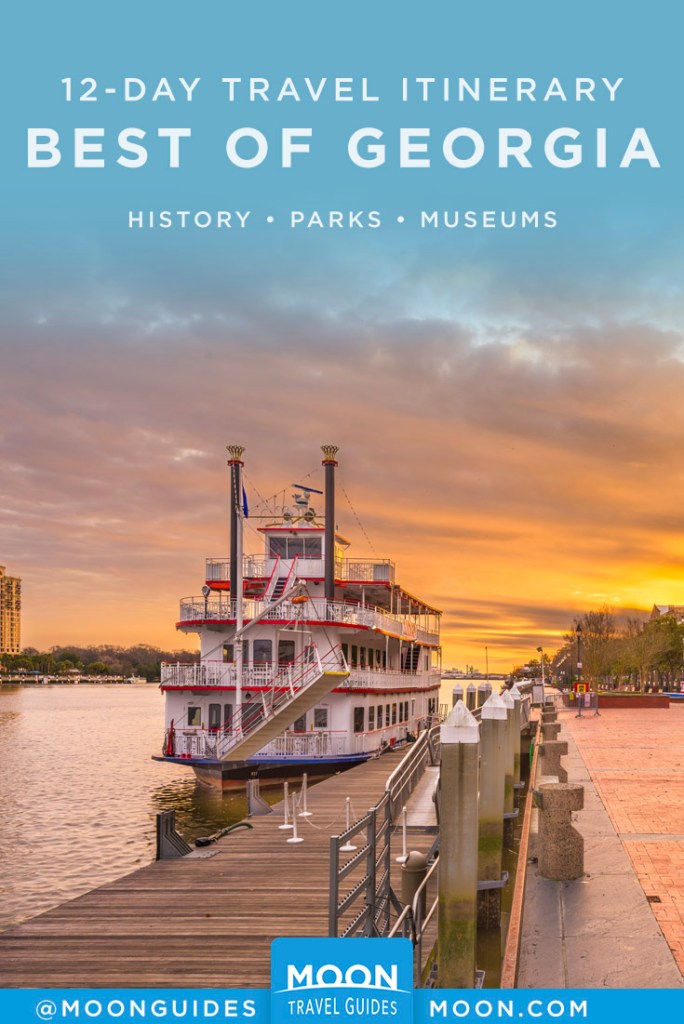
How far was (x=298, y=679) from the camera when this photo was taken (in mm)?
26234

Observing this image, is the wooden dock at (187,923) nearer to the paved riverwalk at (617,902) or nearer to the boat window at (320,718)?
the paved riverwalk at (617,902)

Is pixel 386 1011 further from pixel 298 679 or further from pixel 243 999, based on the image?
pixel 298 679

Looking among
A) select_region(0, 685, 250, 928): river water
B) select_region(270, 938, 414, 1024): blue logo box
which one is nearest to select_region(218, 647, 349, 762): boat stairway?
select_region(0, 685, 250, 928): river water

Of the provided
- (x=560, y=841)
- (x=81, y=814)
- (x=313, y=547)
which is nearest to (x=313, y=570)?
(x=313, y=547)

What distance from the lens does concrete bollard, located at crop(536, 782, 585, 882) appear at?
1134cm

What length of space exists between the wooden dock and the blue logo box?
2.71 meters

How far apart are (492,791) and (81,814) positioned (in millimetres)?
18469

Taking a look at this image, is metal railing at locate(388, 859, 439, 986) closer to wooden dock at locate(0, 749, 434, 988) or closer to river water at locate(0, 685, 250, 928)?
wooden dock at locate(0, 749, 434, 988)

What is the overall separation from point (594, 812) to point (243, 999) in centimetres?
1130

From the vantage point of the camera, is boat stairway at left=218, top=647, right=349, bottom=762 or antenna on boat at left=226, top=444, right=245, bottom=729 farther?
antenna on boat at left=226, top=444, right=245, bottom=729

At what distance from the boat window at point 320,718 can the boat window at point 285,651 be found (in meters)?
1.81

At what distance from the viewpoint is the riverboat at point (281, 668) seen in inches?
1021

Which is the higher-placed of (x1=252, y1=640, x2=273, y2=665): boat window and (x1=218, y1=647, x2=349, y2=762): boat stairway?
(x1=252, y1=640, x2=273, y2=665): boat window

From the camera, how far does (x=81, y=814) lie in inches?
1059
